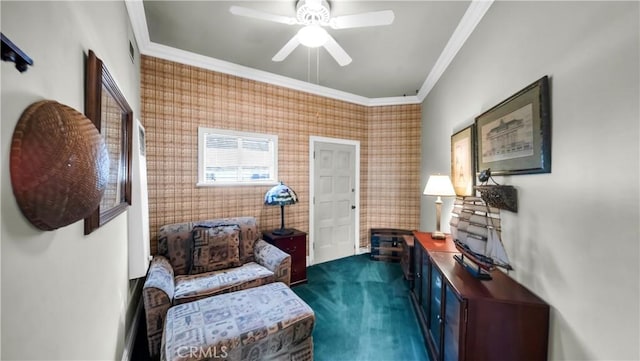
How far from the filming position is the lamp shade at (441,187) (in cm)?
249

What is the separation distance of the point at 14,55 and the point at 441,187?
9.11ft

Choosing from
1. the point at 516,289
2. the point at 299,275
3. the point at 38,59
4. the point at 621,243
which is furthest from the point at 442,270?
the point at 38,59

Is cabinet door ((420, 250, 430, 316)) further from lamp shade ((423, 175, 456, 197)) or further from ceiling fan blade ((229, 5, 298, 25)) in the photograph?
ceiling fan blade ((229, 5, 298, 25))

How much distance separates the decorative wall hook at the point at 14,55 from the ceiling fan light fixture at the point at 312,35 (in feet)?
5.34

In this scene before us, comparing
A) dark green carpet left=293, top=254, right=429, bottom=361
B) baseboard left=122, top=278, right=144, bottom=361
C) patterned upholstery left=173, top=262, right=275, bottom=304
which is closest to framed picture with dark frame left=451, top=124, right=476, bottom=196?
dark green carpet left=293, top=254, right=429, bottom=361

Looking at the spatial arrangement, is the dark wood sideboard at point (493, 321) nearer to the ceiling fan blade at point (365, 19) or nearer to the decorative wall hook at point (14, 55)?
the ceiling fan blade at point (365, 19)

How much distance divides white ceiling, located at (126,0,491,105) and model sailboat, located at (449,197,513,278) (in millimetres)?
1585

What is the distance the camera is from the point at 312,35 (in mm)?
1898

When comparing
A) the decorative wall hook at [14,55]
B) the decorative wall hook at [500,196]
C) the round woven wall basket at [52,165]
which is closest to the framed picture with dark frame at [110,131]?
the round woven wall basket at [52,165]

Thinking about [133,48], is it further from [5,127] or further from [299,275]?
[299,275]

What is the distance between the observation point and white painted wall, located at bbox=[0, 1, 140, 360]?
625 millimetres

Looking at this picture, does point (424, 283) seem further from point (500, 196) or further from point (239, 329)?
point (239, 329)

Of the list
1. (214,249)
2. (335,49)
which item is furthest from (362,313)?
(335,49)

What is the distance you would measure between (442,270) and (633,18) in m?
1.49
